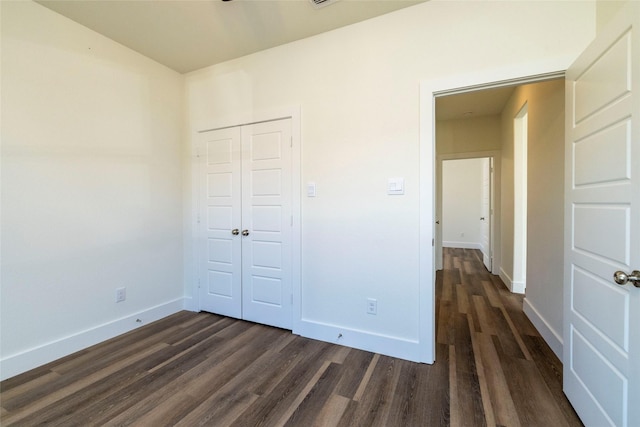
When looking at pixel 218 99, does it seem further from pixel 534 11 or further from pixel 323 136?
pixel 534 11

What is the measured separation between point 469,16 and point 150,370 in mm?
3547

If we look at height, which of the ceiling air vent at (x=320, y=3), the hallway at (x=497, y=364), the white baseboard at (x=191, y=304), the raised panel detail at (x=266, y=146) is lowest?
the hallway at (x=497, y=364)

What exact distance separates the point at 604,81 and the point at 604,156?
38cm

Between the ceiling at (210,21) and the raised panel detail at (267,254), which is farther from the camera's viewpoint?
the raised panel detail at (267,254)

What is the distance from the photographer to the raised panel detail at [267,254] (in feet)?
8.84

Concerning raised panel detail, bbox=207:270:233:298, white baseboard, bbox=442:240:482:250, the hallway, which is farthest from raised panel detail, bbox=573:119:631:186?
white baseboard, bbox=442:240:482:250

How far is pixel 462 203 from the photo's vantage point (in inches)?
301

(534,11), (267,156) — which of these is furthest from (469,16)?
(267,156)

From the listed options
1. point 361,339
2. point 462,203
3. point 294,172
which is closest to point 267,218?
point 294,172

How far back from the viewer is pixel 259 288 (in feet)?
9.19

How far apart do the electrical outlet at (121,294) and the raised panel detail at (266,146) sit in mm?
1843

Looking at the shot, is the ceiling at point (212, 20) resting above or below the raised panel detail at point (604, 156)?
above

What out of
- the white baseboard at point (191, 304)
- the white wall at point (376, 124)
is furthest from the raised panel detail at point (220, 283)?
the white wall at point (376, 124)

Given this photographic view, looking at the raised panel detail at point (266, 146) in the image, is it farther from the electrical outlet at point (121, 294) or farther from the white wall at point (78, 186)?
the electrical outlet at point (121, 294)
